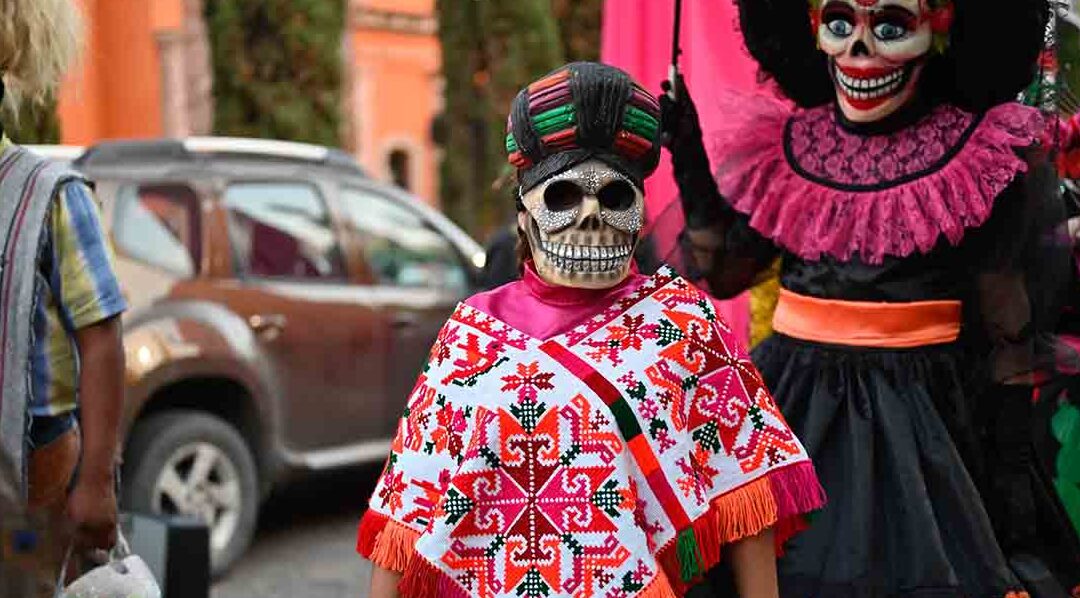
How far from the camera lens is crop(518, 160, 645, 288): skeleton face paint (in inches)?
93.2

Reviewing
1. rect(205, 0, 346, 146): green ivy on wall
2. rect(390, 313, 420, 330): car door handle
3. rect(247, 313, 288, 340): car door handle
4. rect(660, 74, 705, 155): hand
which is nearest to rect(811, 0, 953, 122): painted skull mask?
rect(660, 74, 705, 155): hand

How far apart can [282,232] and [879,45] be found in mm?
3948

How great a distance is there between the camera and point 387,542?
233 centimetres

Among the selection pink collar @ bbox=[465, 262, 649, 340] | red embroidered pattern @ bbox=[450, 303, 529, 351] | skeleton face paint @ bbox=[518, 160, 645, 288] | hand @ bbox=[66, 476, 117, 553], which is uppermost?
skeleton face paint @ bbox=[518, 160, 645, 288]

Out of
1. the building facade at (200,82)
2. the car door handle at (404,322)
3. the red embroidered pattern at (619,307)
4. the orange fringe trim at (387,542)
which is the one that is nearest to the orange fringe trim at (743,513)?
the red embroidered pattern at (619,307)

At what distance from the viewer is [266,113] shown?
11.1 metres

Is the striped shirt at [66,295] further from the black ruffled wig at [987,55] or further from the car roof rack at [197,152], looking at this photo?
the car roof rack at [197,152]

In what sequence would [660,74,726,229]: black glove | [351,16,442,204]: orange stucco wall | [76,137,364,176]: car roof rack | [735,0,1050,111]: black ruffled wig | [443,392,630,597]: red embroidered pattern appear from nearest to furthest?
[443,392,630,597]: red embroidered pattern → [735,0,1050,111]: black ruffled wig → [660,74,726,229]: black glove → [76,137,364,176]: car roof rack → [351,16,442,204]: orange stucco wall

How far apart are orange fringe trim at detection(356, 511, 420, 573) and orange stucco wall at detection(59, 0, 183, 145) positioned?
616 inches

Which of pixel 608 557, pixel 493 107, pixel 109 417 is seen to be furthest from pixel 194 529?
pixel 493 107

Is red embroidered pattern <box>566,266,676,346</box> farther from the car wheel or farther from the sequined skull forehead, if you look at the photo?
the car wheel

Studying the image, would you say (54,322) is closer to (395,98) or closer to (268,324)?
(268,324)

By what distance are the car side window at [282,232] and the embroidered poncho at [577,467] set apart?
13.8 feet

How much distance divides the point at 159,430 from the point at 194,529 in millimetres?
1921
